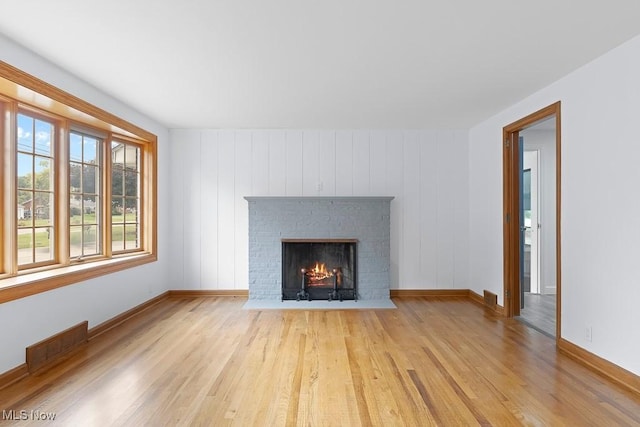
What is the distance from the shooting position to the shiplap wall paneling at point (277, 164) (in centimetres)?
534

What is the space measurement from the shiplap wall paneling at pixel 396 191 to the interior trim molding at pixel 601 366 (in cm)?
234

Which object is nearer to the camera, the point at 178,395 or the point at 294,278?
the point at 178,395

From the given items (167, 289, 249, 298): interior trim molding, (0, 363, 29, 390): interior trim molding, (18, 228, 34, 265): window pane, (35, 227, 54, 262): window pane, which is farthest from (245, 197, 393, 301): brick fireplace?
(0, 363, 29, 390): interior trim molding

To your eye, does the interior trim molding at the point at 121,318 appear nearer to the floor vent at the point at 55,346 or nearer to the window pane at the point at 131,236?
the floor vent at the point at 55,346

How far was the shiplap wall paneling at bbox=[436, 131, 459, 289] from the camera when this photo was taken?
17.6 feet

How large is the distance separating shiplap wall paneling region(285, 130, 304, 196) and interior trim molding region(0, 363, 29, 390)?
11.3ft

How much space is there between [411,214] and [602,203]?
266 centimetres

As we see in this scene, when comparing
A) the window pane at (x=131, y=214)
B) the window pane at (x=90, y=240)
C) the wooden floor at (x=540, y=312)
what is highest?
the window pane at (x=131, y=214)

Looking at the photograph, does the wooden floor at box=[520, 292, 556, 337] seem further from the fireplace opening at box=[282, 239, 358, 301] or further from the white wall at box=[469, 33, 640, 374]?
the fireplace opening at box=[282, 239, 358, 301]

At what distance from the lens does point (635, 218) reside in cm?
255

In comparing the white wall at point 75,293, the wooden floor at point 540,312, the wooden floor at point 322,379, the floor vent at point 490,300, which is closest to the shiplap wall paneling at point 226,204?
the white wall at point 75,293

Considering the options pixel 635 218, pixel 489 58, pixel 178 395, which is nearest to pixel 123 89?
pixel 178 395

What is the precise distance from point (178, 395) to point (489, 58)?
3.33m

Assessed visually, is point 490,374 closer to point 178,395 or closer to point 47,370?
point 178,395
